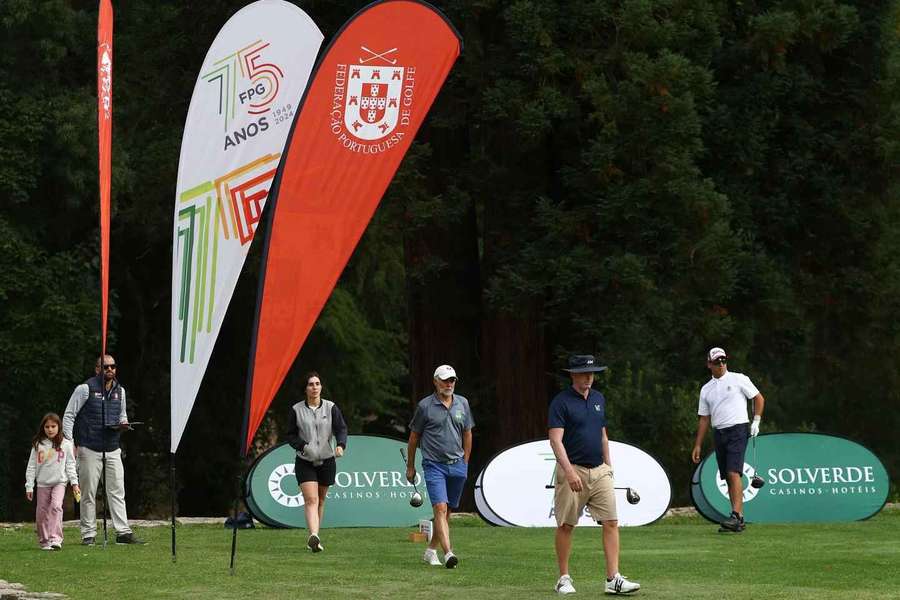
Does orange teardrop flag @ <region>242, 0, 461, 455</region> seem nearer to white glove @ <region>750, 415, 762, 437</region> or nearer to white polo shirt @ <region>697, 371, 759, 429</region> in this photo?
white polo shirt @ <region>697, 371, 759, 429</region>

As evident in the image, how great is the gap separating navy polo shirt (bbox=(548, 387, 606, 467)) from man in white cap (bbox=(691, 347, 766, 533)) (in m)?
6.36

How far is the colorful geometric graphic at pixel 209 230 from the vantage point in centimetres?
1410

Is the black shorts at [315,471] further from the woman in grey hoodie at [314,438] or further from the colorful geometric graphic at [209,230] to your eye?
the colorful geometric graphic at [209,230]

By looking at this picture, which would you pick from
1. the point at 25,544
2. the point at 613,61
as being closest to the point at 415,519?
the point at 25,544


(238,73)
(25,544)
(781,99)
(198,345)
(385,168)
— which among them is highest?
(781,99)

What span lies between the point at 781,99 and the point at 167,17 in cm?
963

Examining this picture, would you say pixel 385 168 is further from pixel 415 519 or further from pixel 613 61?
pixel 613 61

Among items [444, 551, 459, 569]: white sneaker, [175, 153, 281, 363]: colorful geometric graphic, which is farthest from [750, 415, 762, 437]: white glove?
[175, 153, 281, 363]: colorful geometric graphic

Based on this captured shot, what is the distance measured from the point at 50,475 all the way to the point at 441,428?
485 cm

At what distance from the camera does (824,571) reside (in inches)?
535

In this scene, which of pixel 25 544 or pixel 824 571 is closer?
pixel 824 571

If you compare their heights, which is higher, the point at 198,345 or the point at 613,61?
the point at 613,61

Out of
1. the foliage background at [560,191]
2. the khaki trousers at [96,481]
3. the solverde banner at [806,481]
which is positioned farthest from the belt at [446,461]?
the foliage background at [560,191]

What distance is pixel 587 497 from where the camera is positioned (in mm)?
12031
